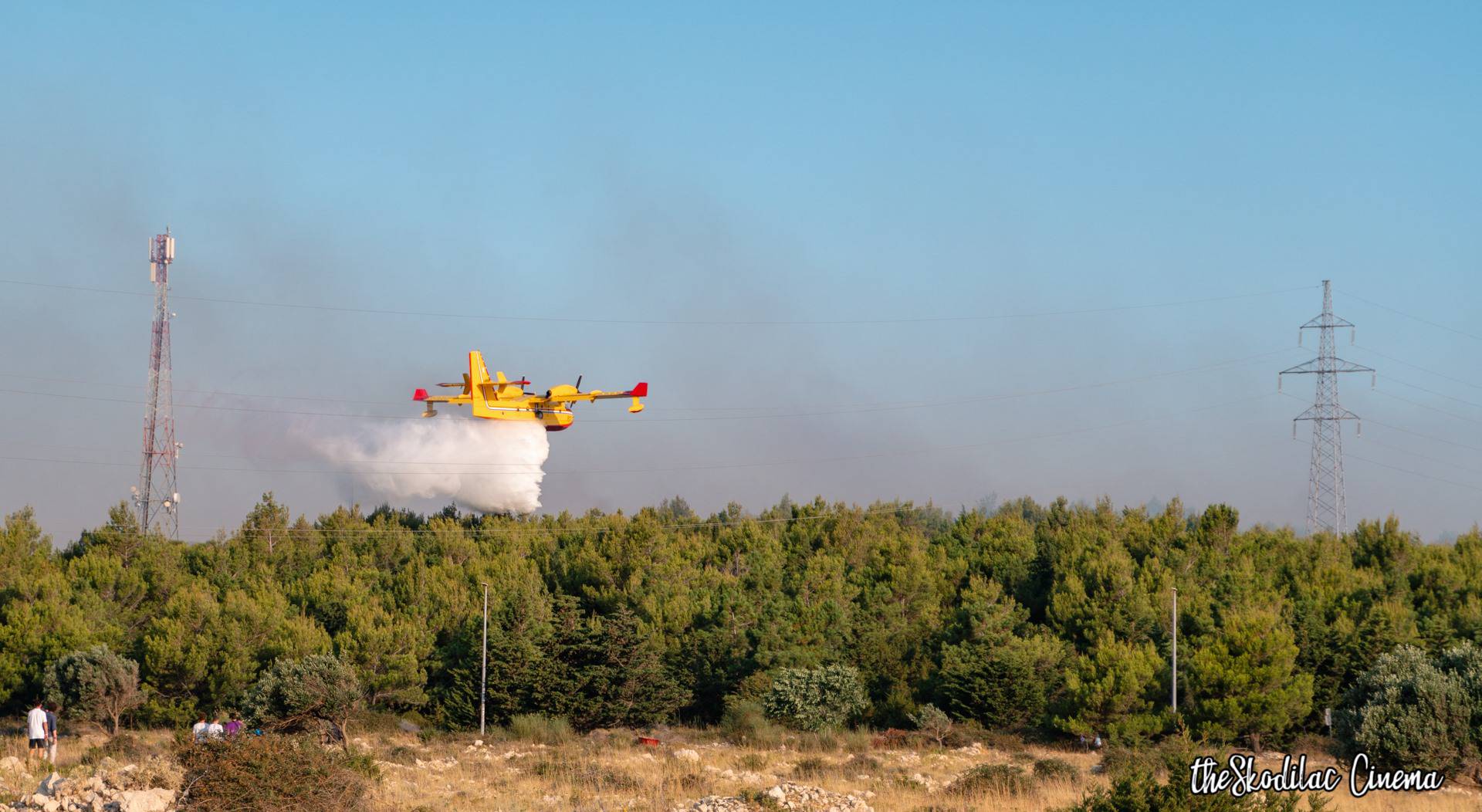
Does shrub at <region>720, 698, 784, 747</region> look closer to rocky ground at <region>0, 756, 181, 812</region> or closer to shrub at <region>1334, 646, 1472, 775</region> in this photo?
shrub at <region>1334, 646, 1472, 775</region>

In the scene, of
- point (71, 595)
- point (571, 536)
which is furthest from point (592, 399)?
point (71, 595)

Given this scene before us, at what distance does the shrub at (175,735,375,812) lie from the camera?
62.8ft

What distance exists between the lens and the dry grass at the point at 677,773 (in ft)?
86.6

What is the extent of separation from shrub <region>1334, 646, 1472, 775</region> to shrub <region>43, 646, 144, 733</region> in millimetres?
37567

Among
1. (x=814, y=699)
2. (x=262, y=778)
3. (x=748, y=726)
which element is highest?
(x=262, y=778)

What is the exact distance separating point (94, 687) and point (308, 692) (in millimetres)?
6950

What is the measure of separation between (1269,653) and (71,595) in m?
47.6

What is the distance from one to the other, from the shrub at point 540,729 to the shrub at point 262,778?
25.0 m

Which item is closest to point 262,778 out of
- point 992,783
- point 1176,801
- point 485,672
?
point 1176,801

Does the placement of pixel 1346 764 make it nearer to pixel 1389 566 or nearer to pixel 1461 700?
pixel 1461 700

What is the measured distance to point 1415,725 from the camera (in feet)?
92.4

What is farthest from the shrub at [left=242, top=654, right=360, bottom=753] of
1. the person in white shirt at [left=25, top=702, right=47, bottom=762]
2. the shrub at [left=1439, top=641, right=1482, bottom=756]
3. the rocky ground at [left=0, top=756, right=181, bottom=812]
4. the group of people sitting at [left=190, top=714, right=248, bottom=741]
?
the shrub at [left=1439, top=641, right=1482, bottom=756]

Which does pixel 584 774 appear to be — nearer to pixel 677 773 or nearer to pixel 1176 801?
pixel 677 773

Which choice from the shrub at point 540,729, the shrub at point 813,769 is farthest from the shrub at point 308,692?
the shrub at point 813,769
